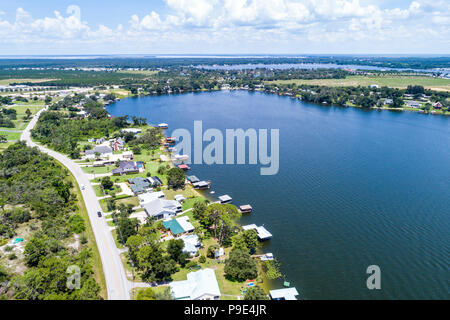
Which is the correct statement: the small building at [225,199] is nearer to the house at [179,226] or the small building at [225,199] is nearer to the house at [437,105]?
the house at [179,226]

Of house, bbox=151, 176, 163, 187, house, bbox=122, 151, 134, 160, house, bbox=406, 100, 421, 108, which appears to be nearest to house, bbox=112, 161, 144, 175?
house, bbox=122, 151, 134, 160

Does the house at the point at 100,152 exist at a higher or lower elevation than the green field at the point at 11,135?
lower

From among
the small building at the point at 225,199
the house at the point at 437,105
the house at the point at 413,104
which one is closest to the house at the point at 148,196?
the small building at the point at 225,199

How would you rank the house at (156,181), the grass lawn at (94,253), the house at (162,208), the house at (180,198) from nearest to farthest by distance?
the grass lawn at (94,253) → the house at (162,208) → the house at (180,198) → the house at (156,181)

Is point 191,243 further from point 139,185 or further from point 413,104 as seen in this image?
point 413,104

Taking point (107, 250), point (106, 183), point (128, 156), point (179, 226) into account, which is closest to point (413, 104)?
point (128, 156)

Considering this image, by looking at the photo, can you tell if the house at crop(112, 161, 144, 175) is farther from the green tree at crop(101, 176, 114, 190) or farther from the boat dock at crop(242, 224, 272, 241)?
the boat dock at crop(242, 224, 272, 241)

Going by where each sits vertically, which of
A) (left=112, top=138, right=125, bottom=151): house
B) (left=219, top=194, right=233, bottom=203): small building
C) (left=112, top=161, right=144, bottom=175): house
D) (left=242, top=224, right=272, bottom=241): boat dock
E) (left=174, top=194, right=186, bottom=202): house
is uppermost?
(left=112, top=138, right=125, bottom=151): house

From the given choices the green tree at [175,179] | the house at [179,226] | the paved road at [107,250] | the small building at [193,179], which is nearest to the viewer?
the paved road at [107,250]
